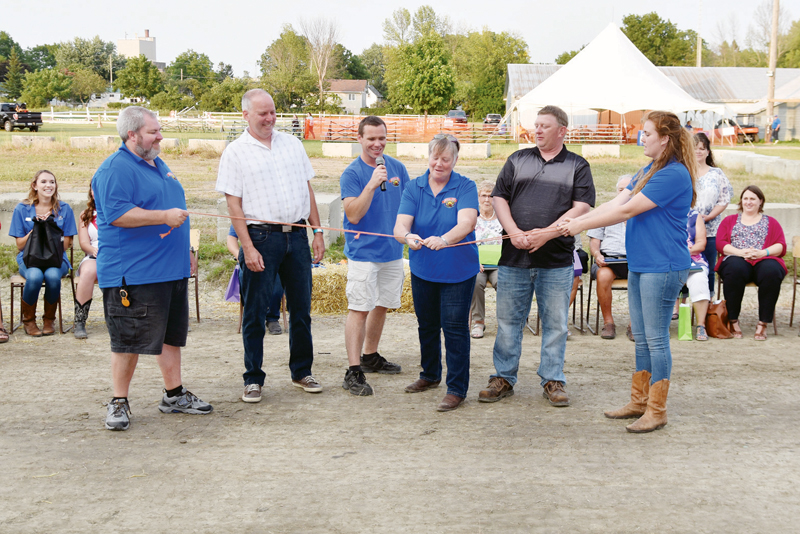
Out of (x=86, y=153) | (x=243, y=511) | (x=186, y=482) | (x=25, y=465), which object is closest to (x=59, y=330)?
(x=25, y=465)

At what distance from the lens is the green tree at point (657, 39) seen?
6444 centimetres

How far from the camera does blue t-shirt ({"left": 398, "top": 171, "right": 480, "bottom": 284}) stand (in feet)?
15.6

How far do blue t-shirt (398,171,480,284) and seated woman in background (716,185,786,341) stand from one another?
3439mm

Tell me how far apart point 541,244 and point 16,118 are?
3921 cm

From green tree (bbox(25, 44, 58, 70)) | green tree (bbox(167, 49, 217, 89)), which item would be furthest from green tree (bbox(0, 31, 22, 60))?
green tree (bbox(167, 49, 217, 89))

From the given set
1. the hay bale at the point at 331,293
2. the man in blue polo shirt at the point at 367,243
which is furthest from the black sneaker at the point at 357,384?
the hay bale at the point at 331,293

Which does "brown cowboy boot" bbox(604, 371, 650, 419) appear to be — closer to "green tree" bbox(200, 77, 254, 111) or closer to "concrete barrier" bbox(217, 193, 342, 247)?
"concrete barrier" bbox(217, 193, 342, 247)

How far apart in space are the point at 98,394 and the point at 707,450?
13.2 feet

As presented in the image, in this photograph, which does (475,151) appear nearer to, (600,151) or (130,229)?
(600,151)

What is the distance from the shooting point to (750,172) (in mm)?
19297

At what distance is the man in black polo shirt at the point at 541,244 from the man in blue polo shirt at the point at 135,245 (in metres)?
2.17

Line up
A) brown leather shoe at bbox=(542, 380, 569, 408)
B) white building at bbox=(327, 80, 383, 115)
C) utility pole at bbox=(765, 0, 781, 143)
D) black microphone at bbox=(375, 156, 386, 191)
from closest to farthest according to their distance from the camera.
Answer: brown leather shoe at bbox=(542, 380, 569, 408), black microphone at bbox=(375, 156, 386, 191), utility pole at bbox=(765, 0, 781, 143), white building at bbox=(327, 80, 383, 115)

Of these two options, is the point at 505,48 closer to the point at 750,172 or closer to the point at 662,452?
the point at 750,172

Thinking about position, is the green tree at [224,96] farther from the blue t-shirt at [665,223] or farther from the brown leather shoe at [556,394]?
the blue t-shirt at [665,223]
